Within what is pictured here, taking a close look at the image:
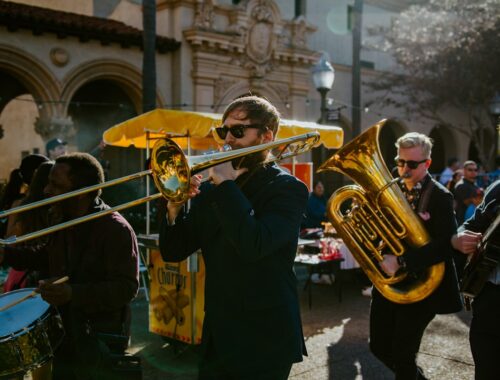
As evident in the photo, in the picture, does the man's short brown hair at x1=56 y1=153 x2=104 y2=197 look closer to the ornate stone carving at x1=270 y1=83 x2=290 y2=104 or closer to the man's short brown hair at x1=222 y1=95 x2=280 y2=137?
the man's short brown hair at x1=222 y1=95 x2=280 y2=137

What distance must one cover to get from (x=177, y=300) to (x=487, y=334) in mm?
3200

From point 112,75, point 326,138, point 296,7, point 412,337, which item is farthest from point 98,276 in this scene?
point 296,7

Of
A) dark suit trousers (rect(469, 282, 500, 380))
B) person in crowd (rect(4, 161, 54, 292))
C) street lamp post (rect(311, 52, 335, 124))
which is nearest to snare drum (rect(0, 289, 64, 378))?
person in crowd (rect(4, 161, 54, 292))

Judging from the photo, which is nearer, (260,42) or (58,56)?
(58,56)

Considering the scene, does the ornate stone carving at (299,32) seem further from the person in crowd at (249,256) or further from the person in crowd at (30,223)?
the person in crowd at (249,256)

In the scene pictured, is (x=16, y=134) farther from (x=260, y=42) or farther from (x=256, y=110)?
(x=256, y=110)

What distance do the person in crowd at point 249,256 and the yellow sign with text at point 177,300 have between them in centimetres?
288

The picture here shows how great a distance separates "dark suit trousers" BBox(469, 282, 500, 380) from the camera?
9.30 ft

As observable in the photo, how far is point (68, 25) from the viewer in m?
12.3

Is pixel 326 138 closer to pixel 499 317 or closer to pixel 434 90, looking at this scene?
pixel 499 317

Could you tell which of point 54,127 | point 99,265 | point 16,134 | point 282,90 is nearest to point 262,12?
point 282,90

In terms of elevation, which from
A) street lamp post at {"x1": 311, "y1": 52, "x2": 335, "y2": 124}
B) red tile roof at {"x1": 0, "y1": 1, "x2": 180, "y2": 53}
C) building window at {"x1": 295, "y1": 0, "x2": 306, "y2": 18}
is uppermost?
building window at {"x1": 295, "y1": 0, "x2": 306, "y2": 18}

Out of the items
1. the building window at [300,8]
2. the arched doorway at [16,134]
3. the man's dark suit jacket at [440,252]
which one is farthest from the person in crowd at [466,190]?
the arched doorway at [16,134]

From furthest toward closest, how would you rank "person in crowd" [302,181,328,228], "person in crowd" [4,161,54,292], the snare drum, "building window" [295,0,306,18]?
"building window" [295,0,306,18]
"person in crowd" [302,181,328,228]
"person in crowd" [4,161,54,292]
the snare drum
